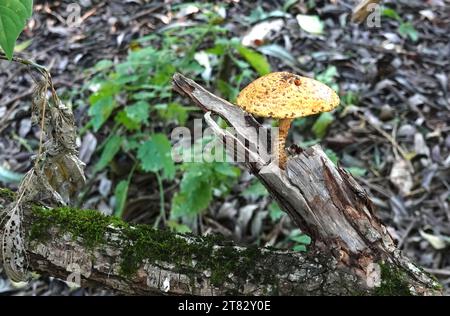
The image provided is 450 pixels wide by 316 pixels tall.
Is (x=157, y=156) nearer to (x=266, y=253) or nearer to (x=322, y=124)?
(x=322, y=124)

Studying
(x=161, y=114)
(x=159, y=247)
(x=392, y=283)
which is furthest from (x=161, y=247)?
(x=161, y=114)

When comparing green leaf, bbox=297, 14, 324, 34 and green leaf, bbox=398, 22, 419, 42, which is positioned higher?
green leaf, bbox=297, 14, 324, 34

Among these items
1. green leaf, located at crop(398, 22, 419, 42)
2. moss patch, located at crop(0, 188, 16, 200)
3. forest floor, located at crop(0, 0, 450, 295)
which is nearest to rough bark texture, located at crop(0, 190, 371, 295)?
moss patch, located at crop(0, 188, 16, 200)

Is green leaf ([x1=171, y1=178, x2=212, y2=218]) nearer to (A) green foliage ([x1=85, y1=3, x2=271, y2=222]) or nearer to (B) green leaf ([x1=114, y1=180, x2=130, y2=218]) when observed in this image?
(A) green foliage ([x1=85, y1=3, x2=271, y2=222])

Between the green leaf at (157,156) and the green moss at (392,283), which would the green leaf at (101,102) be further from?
the green moss at (392,283)

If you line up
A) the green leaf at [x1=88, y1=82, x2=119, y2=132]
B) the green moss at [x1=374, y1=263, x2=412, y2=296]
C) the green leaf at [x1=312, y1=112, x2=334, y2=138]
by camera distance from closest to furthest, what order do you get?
the green moss at [x1=374, y1=263, x2=412, y2=296] < the green leaf at [x1=88, y1=82, x2=119, y2=132] < the green leaf at [x1=312, y1=112, x2=334, y2=138]
